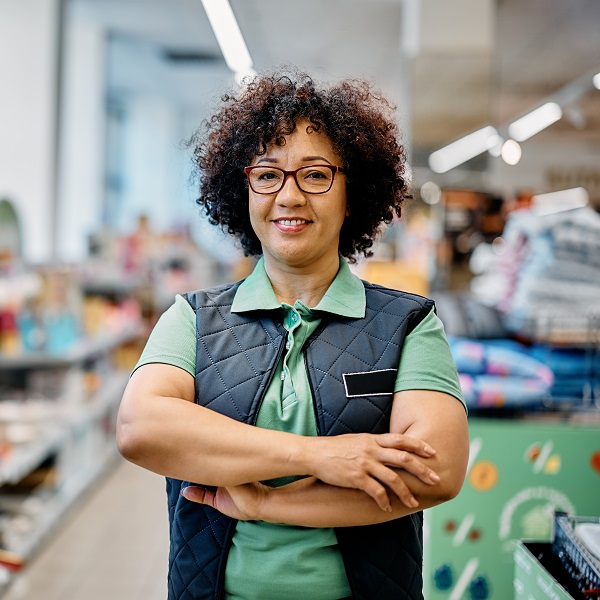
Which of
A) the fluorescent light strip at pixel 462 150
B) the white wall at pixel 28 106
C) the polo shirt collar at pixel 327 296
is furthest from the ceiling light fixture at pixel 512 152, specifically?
the white wall at pixel 28 106

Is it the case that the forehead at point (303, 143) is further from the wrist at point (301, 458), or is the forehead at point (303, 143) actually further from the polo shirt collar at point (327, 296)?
the wrist at point (301, 458)

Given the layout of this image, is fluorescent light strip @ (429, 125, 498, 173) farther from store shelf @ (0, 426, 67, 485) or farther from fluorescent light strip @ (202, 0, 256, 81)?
store shelf @ (0, 426, 67, 485)

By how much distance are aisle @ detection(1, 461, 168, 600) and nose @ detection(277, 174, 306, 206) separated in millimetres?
3026

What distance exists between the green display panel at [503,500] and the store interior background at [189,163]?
0.09 ft

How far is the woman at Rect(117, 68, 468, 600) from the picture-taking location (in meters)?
1.43

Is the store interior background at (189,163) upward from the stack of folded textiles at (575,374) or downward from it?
upward

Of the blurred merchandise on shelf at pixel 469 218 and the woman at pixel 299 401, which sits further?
the blurred merchandise on shelf at pixel 469 218

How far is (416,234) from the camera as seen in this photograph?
24.1 feet

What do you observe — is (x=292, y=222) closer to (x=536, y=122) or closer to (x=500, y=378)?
(x=500, y=378)

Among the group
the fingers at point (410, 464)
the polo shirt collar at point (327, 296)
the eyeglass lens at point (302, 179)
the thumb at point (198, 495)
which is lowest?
the thumb at point (198, 495)

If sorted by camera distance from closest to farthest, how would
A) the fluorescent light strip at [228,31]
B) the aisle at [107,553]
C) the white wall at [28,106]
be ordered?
1. the aisle at [107,553]
2. the fluorescent light strip at [228,31]
3. the white wall at [28,106]

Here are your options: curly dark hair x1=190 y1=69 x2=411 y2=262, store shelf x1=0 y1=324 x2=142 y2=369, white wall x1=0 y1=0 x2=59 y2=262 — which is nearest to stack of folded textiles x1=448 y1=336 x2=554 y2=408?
curly dark hair x1=190 y1=69 x2=411 y2=262

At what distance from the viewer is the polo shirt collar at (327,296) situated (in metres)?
1.62

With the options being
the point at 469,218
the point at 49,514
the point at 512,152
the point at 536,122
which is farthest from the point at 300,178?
the point at 536,122
